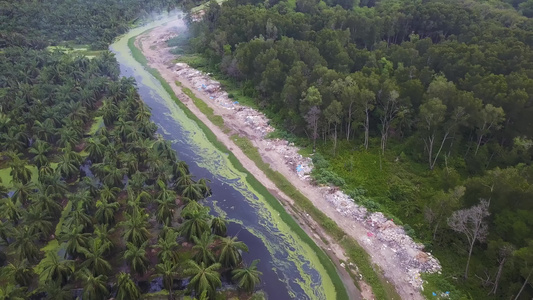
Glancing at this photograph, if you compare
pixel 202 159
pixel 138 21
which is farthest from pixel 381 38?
pixel 138 21

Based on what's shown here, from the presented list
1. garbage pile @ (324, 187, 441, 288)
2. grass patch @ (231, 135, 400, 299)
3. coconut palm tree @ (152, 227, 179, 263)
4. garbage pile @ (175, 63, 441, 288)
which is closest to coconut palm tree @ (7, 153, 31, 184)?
coconut palm tree @ (152, 227, 179, 263)

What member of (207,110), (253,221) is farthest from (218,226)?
(207,110)

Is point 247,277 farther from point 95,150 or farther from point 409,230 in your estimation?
point 95,150

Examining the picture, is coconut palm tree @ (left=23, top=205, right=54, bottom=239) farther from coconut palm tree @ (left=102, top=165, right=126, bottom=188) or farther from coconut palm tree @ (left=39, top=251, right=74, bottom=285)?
coconut palm tree @ (left=102, top=165, right=126, bottom=188)

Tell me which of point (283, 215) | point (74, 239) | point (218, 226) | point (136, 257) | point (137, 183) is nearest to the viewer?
point (136, 257)

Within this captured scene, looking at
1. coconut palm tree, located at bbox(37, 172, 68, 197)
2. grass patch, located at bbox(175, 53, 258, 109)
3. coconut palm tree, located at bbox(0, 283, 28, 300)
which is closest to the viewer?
coconut palm tree, located at bbox(0, 283, 28, 300)

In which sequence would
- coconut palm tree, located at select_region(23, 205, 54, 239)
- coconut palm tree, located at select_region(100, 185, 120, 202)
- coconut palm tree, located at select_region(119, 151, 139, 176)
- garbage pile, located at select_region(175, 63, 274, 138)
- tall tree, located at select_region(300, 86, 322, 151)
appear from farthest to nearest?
1. garbage pile, located at select_region(175, 63, 274, 138)
2. tall tree, located at select_region(300, 86, 322, 151)
3. coconut palm tree, located at select_region(119, 151, 139, 176)
4. coconut palm tree, located at select_region(100, 185, 120, 202)
5. coconut palm tree, located at select_region(23, 205, 54, 239)

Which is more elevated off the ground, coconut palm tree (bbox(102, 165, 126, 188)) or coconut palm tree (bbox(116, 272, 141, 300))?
coconut palm tree (bbox(102, 165, 126, 188))
